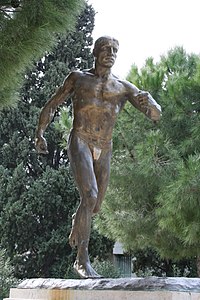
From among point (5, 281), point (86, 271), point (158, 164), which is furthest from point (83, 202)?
point (5, 281)

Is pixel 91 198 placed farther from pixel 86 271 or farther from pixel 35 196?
pixel 35 196

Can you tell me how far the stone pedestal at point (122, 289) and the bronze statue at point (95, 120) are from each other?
1.18 ft

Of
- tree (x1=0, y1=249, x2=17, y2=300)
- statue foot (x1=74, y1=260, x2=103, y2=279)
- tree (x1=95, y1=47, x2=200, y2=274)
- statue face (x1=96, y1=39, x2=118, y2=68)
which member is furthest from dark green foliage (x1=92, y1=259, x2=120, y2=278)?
statue face (x1=96, y1=39, x2=118, y2=68)

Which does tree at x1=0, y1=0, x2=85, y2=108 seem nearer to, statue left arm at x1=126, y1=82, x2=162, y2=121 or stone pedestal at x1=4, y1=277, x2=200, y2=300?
statue left arm at x1=126, y1=82, x2=162, y2=121

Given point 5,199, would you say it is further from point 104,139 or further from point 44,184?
point 104,139

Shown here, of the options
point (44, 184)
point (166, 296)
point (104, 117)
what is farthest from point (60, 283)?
point (44, 184)

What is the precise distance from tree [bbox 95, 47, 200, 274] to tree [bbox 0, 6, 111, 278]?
11.7 feet

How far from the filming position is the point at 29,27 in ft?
16.0

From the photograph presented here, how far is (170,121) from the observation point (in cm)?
967

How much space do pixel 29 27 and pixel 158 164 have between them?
4.55 meters

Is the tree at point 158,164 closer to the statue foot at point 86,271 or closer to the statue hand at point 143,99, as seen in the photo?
the statue hand at point 143,99

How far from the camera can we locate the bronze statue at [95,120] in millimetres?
4047

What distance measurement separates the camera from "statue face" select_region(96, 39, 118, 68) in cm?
419

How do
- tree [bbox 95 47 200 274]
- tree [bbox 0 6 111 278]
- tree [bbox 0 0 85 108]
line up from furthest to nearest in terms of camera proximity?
1. tree [bbox 0 6 111 278]
2. tree [bbox 95 47 200 274]
3. tree [bbox 0 0 85 108]
